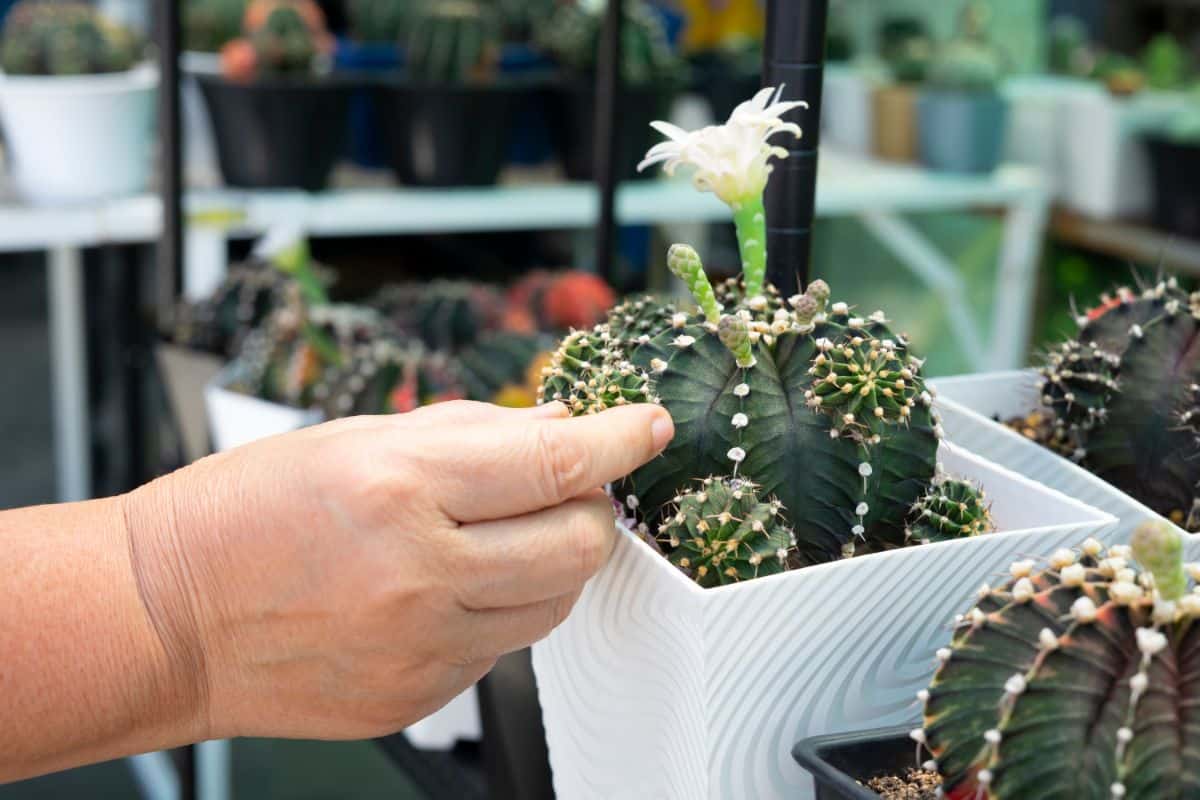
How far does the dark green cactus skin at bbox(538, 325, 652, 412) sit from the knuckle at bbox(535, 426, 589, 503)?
4 centimetres

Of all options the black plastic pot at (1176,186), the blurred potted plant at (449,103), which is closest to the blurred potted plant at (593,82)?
the blurred potted plant at (449,103)

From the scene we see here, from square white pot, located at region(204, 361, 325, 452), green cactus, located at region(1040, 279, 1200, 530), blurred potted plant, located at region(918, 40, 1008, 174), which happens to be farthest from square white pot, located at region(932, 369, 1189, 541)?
blurred potted plant, located at region(918, 40, 1008, 174)

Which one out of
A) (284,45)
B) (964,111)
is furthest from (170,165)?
(964,111)

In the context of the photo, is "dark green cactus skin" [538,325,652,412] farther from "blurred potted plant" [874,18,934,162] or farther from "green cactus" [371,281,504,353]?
"blurred potted plant" [874,18,934,162]

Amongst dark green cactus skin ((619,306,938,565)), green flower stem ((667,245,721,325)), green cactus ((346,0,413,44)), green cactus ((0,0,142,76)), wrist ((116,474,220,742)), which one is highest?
green cactus ((346,0,413,44))

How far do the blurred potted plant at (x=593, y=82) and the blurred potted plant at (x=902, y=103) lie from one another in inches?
18.5

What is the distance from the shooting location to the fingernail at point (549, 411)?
1.67 ft

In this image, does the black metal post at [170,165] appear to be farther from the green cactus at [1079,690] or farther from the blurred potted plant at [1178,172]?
the blurred potted plant at [1178,172]

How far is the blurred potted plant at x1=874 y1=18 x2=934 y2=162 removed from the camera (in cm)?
249

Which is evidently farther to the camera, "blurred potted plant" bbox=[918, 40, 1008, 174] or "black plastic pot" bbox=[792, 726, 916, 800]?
"blurred potted plant" bbox=[918, 40, 1008, 174]

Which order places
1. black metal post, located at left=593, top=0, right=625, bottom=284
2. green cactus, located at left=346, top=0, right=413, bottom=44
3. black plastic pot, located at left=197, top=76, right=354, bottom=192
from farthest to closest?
green cactus, located at left=346, top=0, right=413, bottom=44, black plastic pot, located at left=197, top=76, right=354, bottom=192, black metal post, located at left=593, top=0, right=625, bottom=284

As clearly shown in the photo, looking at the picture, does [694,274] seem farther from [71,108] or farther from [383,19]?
[383,19]

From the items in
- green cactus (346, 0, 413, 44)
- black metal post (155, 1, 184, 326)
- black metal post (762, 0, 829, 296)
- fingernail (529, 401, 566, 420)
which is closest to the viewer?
fingernail (529, 401, 566, 420)

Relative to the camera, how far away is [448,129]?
2.07 metres
